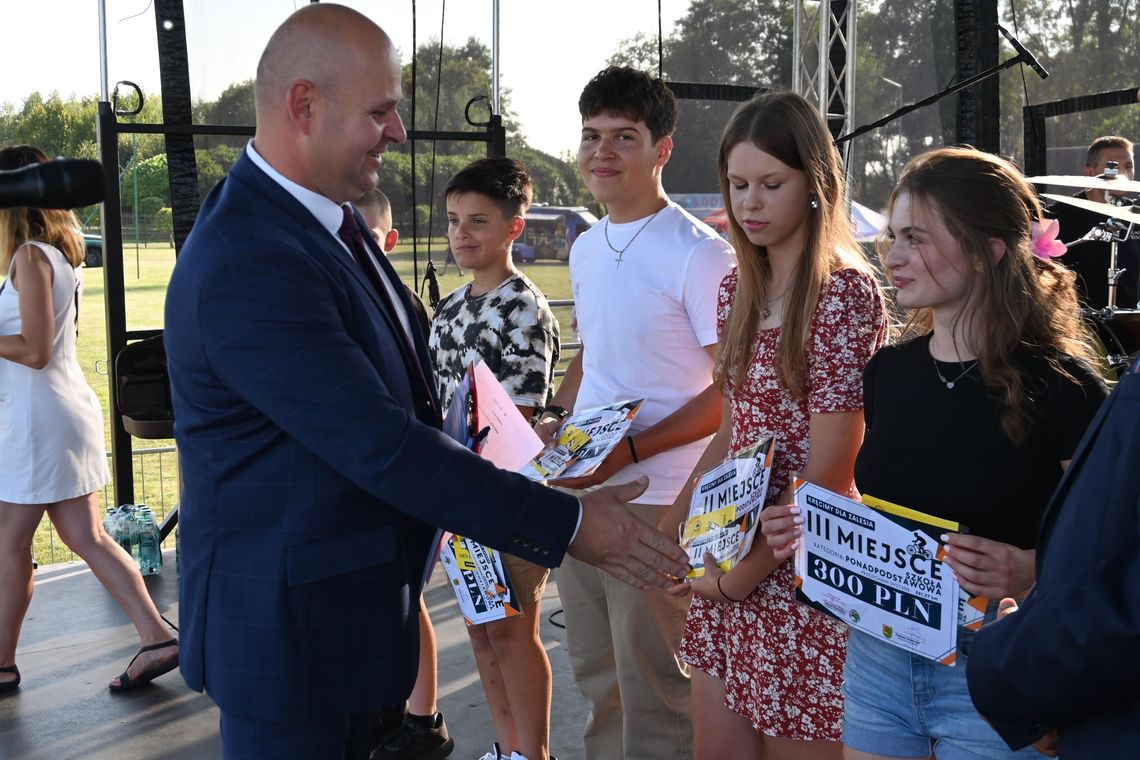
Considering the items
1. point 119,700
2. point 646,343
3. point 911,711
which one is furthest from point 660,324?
point 119,700

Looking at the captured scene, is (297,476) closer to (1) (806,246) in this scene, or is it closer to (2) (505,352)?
(1) (806,246)

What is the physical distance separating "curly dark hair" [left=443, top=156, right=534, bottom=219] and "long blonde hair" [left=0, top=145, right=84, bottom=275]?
57.8 inches

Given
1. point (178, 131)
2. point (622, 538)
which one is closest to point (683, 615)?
point (622, 538)

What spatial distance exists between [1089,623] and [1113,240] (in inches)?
182

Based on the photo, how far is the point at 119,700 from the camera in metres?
3.87

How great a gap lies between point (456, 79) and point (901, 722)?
15.2ft

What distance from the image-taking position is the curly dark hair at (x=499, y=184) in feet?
10.6

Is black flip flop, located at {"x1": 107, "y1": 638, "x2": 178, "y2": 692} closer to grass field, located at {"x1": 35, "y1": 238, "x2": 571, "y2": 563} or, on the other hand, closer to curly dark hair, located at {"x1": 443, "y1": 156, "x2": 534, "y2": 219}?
grass field, located at {"x1": 35, "y1": 238, "x2": 571, "y2": 563}

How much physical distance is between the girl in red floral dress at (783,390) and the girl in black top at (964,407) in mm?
144

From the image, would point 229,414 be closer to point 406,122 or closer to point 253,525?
point 253,525

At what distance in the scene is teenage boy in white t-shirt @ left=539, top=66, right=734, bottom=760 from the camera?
2.64m

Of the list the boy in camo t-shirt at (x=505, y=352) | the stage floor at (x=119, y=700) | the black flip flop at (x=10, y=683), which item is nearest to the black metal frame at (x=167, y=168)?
the stage floor at (x=119, y=700)

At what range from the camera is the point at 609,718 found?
9.74 ft

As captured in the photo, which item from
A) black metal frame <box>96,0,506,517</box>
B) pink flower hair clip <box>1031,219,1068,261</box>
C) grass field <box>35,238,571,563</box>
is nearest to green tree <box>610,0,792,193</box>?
grass field <box>35,238,571,563</box>
